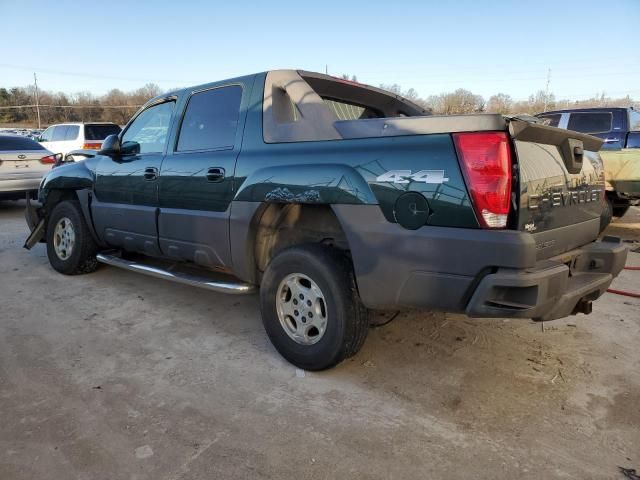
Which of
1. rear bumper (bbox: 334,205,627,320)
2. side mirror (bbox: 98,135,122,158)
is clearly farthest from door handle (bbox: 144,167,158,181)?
rear bumper (bbox: 334,205,627,320)

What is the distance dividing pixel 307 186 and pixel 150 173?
76.6 inches

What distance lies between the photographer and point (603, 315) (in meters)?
4.15

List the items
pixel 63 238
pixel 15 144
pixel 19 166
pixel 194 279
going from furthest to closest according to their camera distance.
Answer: pixel 15 144 → pixel 19 166 → pixel 63 238 → pixel 194 279

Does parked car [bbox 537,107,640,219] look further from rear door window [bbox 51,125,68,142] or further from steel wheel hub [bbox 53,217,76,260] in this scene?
rear door window [bbox 51,125,68,142]

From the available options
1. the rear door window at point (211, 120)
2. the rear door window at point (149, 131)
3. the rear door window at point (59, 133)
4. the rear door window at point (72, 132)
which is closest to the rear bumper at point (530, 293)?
the rear door window at point (211, 120)

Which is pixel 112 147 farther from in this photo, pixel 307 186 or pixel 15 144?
pixel 15 144

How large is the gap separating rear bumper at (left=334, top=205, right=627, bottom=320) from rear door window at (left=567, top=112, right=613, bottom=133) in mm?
8057

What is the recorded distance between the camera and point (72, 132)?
15.2 metres

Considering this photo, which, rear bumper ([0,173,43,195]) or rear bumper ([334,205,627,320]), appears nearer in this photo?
rear bumper ([334,205,627,320])

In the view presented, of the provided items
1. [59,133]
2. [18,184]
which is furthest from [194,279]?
[59,133]

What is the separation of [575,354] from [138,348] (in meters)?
3.19

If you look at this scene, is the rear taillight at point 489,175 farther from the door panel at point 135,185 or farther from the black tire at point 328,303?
the door panel at point 135,185

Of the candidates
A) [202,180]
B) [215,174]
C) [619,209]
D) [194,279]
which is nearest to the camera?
[215,174]

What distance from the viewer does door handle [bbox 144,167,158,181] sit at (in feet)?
13.6
